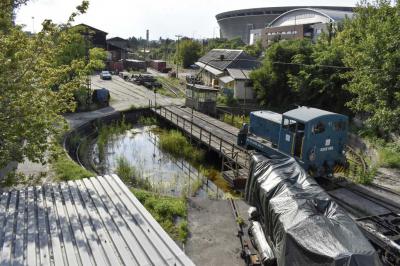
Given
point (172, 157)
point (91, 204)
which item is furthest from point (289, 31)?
point (91, 204)

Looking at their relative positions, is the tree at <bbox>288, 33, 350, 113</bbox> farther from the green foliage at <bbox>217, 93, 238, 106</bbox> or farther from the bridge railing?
the bridge railing

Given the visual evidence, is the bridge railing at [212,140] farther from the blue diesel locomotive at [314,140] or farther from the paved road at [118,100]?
the paved road at [118,100]

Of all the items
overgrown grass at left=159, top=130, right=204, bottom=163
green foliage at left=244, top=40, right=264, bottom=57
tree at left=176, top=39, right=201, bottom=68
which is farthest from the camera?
tree at left=176, top=39, right=201, bottom=68

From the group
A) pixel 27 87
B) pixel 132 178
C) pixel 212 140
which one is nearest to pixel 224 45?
pixel 212 140

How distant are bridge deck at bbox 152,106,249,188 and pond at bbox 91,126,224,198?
1.66 meters

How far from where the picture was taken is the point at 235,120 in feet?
99.7

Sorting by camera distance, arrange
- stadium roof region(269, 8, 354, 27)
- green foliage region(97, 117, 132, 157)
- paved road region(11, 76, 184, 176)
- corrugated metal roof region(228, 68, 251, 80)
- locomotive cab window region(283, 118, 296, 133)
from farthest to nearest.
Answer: stadium roof region(269, 8, 354, 27), corrugated metal roof region(228, 68, 251, 80), paved road region(11, 76, 184, 176), green foliage region(97, 117, 132, 157), locomotive cab window region(283, 118, 296, 133)

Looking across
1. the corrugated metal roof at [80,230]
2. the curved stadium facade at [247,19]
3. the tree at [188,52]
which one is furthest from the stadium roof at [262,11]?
the corrugated metal roof at [80,230]

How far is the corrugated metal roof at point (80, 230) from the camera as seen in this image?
199 inches

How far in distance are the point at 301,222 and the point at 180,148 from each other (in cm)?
1652

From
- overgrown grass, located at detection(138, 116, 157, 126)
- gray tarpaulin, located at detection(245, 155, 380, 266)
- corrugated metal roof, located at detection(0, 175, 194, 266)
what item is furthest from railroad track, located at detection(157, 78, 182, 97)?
corrugated metal roof, located at detection(0, 175, 194, 266)

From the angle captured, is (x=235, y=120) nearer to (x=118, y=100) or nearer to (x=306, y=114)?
(x=306, y=114)

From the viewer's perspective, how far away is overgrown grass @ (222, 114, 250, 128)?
2921 centimetres

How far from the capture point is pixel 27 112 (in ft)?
26.9
